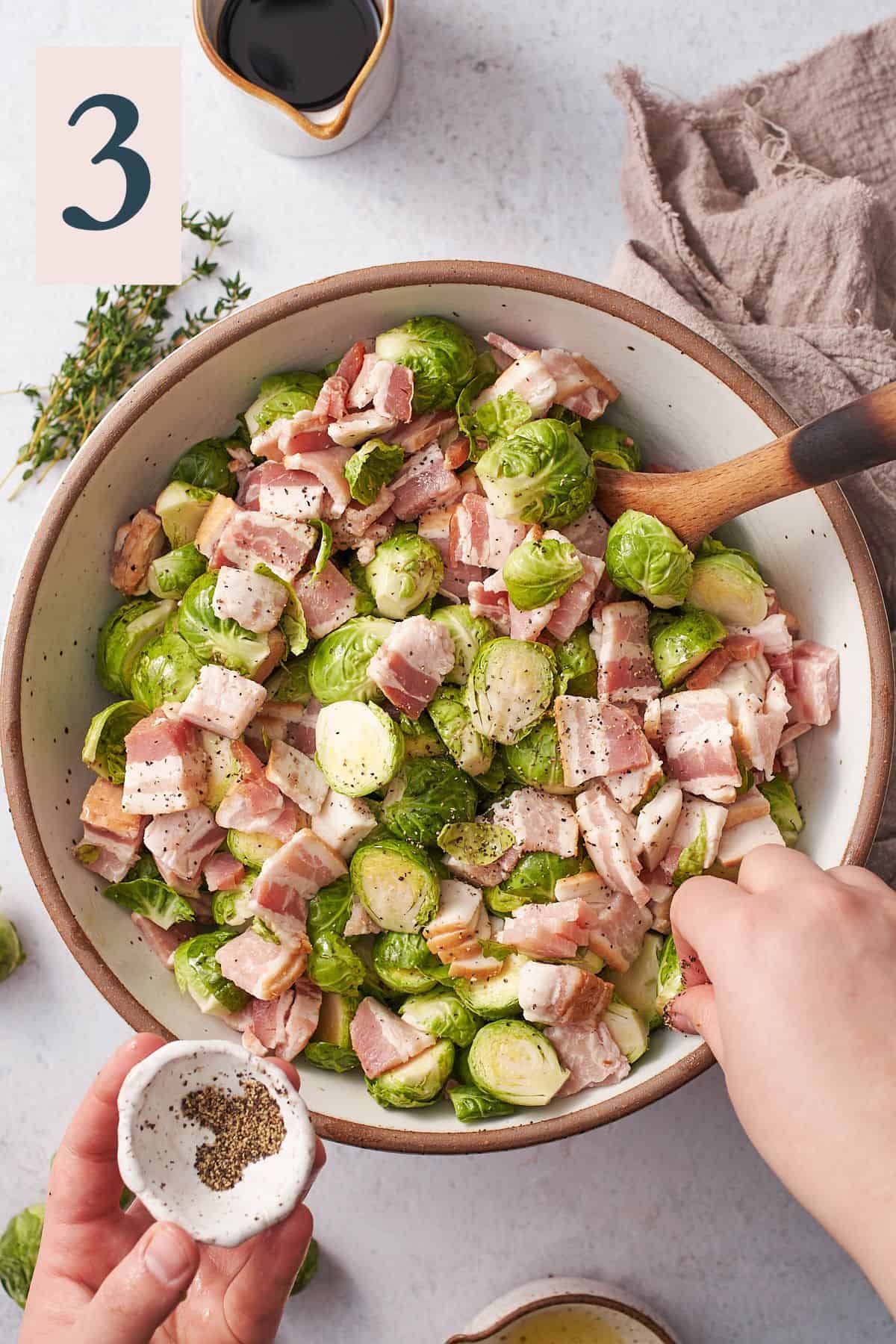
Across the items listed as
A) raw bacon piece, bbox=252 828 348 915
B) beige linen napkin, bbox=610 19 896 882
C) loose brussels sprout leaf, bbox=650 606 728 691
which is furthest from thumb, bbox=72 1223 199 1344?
beige linen napkin, bbox=610 19 896 882

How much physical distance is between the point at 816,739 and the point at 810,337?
1.03 meters

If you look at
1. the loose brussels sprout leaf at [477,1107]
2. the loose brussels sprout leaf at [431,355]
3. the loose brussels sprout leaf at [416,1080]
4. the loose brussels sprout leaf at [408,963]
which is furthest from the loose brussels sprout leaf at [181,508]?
the loose brussels sprout leaf at [477,1107]

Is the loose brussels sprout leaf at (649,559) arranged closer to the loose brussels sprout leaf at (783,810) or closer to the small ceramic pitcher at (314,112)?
the loose brussels sprout leaf at (783,810)

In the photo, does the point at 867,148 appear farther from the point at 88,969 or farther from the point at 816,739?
the point at 88,969

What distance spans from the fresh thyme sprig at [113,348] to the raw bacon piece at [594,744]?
4.75 ft

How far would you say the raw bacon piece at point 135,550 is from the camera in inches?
101

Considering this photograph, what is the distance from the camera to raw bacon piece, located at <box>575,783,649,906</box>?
7.89 feet

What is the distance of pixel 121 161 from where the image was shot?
10.1 feet

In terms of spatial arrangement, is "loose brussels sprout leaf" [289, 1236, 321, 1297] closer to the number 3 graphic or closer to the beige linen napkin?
the beige linen napkin

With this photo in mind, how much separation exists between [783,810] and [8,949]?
6.45ft

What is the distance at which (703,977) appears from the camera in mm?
2068

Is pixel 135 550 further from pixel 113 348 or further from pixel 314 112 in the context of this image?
pixel 314 112

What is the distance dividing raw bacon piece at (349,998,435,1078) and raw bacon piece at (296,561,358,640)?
0.85m

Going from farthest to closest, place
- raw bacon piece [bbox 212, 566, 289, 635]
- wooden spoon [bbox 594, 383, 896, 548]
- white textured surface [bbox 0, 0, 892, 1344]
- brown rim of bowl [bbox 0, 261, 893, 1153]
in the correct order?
white textured surface [bbox 0, 0, 892, 1344]
raw bacon piece [bbox 212, 566, 289, 635]
brown rim of bowl [bbox 0, 261, 893, 1153]
wooden spoon [bbox 594, 383, 896, 548]
